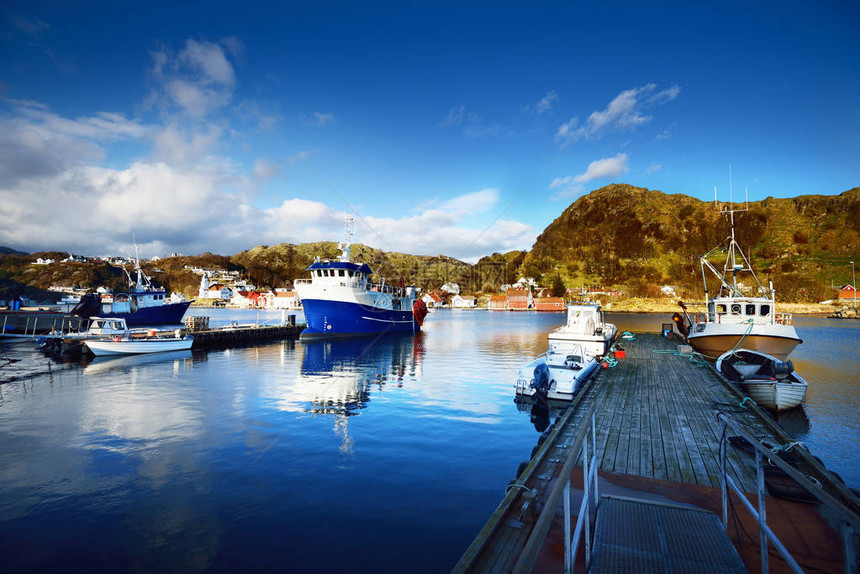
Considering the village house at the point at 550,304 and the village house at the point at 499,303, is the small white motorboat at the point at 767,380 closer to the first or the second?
the village house at the point at 550,304

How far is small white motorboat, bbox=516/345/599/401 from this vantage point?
1766 cm

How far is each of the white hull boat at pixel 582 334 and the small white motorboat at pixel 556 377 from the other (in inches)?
114

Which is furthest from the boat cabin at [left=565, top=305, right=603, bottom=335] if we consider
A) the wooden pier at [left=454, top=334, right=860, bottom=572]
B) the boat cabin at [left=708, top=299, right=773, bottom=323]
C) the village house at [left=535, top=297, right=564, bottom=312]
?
the village house at [left=535, top=297, right=564, bottom=312]

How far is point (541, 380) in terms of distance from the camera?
58.0 ft

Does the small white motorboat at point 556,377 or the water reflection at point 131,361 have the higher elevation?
the small white motorboat at point 556,377

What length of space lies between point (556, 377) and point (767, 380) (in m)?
8.75

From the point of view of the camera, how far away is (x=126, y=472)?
10.8 m

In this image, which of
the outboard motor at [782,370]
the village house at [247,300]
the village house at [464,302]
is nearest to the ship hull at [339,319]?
the outboard motor at [782,370]

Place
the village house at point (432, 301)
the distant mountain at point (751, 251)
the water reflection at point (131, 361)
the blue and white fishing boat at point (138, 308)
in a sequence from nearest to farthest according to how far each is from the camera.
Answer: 1. the water reflection at point (131, 361)
2. the blue and white fishing boat at point (138, 308)
3. the distant mountain at point (751, 251)
4. the village house at point (432, 301)

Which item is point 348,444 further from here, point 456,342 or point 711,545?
point 456,342

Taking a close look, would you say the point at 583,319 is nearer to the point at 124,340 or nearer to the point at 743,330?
the point at 743,330

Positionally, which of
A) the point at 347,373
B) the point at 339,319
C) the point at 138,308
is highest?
the point at 138,308

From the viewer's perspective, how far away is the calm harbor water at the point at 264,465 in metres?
7.52

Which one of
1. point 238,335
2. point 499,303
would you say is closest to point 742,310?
point 238,335
